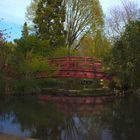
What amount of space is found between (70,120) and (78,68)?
14469mm

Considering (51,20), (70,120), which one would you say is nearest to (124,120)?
(70,120)

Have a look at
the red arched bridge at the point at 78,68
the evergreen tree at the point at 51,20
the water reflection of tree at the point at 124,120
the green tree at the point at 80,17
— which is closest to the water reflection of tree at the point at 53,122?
the water reflection of tree at the point at 124,120

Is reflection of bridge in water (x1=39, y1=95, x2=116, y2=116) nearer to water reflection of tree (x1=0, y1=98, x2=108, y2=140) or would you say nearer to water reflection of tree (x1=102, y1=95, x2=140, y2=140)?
water reflection of tree (x1=0, y1=98, x2=108, y2=140)

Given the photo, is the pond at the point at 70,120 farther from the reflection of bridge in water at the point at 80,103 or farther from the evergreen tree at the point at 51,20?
the evergreen tree at the point at 51,20

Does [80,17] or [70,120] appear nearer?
[70,120]

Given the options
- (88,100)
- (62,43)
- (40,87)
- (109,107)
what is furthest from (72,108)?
(62,43)

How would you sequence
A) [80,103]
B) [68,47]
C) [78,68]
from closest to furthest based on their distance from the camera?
[80,103] < [78,68] < [68,47]

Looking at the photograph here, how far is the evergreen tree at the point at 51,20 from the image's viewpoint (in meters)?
46.7

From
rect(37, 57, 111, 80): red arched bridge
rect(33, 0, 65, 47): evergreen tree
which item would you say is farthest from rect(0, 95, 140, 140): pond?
rect(33, 0, 65, 47): evergreen tree

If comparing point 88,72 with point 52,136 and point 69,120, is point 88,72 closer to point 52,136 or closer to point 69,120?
point 69,120

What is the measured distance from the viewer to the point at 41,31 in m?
47.3

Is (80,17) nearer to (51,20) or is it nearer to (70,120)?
(51,20)

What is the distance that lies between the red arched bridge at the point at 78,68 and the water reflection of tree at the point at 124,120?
691cm

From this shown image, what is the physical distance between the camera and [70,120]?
20406 mm
